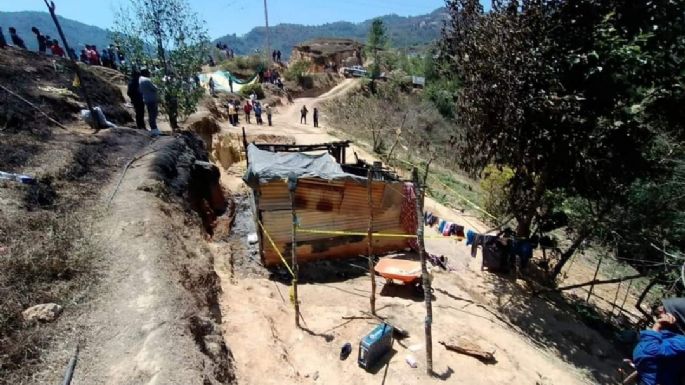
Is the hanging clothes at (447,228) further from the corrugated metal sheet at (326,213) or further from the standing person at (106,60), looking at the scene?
the standing person at (106,60)

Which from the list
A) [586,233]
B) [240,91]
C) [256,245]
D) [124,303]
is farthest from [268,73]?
[124,303]

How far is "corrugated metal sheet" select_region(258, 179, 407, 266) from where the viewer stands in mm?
9969

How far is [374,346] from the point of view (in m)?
6.56

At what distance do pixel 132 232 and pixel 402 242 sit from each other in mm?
7587

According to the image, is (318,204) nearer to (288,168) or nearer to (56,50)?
(288,168)

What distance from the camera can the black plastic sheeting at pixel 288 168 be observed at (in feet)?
31.6

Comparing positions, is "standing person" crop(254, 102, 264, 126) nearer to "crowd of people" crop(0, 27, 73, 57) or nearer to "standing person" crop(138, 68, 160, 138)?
"crowd of people" crop(0, 27, 73, 57)

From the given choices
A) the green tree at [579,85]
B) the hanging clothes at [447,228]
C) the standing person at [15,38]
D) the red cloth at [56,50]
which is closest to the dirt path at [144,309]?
the hanging clothes at [447,228]

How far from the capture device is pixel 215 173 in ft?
44.6

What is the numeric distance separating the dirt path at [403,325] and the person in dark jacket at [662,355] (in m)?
2.29

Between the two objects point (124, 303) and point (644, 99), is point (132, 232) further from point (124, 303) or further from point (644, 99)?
point (644, 99)

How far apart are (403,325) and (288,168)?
4794 millimetres

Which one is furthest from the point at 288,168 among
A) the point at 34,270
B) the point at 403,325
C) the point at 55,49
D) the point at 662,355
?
the point at 55,49

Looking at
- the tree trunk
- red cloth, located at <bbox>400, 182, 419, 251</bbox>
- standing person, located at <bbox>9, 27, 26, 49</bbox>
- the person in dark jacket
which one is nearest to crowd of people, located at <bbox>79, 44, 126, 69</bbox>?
standing person, located at <bbox>9, 27, 26, 49</bbox>
